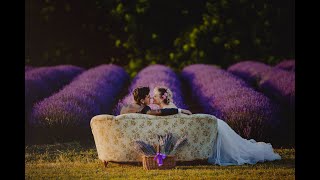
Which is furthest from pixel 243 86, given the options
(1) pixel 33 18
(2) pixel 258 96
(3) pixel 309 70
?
(1) pixel 33 18

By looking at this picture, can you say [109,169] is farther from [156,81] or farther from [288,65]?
[288,65]

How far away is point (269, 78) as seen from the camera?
7.34m

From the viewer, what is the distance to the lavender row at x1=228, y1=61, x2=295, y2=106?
6.78 meters

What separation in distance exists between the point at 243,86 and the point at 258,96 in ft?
1.26

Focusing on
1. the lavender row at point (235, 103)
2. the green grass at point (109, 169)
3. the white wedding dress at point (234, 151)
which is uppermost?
the lavender row at point (235, 103)

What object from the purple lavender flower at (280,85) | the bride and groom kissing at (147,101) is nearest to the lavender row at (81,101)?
the bride and groom kissing at (147,101)

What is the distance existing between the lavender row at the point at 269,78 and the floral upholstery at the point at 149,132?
3.92 feet

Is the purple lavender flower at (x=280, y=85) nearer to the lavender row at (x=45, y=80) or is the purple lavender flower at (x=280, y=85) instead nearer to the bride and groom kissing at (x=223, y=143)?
the bride and groom kissing at (x=223, y=143)

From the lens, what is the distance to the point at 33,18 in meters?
6.88

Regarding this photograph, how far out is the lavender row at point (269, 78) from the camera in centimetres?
678

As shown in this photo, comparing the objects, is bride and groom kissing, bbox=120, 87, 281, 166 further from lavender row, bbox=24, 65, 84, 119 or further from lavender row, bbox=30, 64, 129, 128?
lavender row, bbox=24, 65, 84, 119

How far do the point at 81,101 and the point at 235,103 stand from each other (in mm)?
1403

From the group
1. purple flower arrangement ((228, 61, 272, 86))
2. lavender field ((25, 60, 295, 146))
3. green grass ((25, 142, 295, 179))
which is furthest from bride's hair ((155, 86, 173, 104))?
purple flower arrangement ((228, 61, 272, 86))
